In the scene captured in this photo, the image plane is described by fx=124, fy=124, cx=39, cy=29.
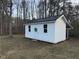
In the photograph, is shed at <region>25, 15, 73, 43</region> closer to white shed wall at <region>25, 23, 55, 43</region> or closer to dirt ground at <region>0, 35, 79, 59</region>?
white shed wall at <region>25, 23, 55, 43</region>

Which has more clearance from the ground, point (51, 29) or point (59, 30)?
point (51, 29)

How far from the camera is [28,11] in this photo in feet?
115

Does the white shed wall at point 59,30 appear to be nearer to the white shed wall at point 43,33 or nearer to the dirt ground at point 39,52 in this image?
the white shed wall at point 43,33

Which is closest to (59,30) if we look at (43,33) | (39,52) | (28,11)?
(43,33)

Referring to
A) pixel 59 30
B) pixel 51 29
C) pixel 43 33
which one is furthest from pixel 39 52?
pixel 59 30

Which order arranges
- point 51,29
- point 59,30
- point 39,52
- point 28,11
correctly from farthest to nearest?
point 28,11 → point 59,30 → point 51,29 → point 39,52

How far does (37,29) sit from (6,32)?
48.0ft

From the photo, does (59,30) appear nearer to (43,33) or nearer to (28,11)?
(43,33)

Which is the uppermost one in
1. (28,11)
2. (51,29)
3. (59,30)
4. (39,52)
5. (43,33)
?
(28,11)

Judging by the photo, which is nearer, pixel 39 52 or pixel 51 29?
pixel 39 52

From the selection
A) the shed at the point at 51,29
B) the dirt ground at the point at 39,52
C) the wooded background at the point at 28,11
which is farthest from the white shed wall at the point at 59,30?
the wooded background at the point at 28,11

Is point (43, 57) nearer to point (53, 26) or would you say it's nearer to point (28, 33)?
point (53, 26)

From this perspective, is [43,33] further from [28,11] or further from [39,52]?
[28,11]

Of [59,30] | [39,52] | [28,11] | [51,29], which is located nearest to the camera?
[39,52]
